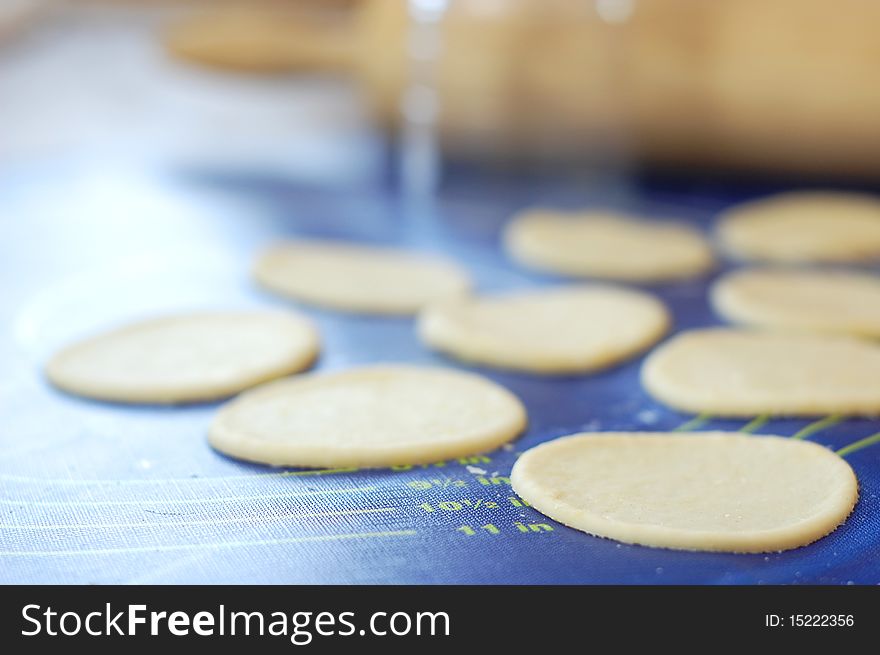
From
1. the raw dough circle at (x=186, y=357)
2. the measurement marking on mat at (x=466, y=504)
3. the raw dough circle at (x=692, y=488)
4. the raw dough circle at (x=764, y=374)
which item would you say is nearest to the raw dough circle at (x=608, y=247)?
the raw dough circle at (x=764, y=374)

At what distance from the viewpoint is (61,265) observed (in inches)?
55.7

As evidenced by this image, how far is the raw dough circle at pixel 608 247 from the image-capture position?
146 cm

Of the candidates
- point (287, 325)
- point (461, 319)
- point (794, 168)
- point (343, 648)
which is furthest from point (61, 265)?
point (794, 168)

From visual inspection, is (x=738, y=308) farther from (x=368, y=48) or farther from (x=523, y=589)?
(x=368, y=48)

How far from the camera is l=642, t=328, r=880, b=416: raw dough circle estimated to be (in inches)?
41.4

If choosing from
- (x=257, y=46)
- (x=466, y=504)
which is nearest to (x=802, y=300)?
(x=466, y=504)

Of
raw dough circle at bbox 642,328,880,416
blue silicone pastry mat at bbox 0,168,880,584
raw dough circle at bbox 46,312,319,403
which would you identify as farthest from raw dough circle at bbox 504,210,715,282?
raw dough circle at bbox 46,312,319,403

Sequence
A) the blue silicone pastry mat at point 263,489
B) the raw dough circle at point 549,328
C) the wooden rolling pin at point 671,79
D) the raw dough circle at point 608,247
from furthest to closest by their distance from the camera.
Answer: the wooden rolling pin at point 671,79 → the raw dough circle at point 608,247 → the raw dough circle at point 549,328 → the blue silicone pastry mat at point 263,489

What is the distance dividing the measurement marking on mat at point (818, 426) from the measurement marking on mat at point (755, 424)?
3 centimetres

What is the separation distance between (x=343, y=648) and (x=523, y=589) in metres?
0.13

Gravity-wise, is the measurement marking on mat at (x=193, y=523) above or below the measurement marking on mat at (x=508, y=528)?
above

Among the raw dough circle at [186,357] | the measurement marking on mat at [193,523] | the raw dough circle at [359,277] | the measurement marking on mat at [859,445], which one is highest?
the raw dough circle at [359,277]

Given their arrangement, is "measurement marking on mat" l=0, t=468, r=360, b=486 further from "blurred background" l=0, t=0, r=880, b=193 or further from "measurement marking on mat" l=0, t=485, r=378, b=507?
"blurred background" l=0, t=0, r=880, b=193

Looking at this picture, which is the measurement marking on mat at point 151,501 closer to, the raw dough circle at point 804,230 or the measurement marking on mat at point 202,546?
the measurement marking on mat at point 202,546
